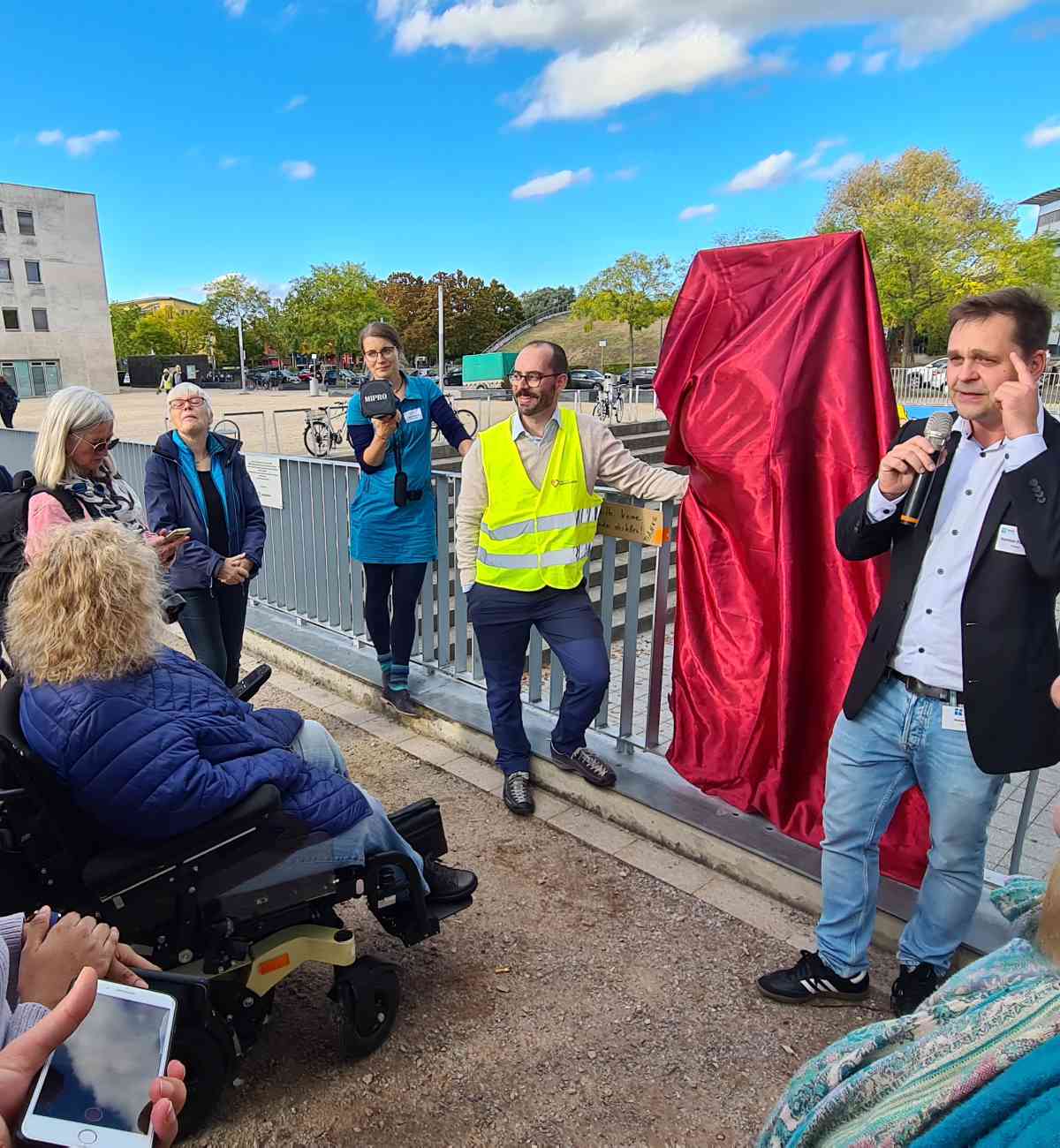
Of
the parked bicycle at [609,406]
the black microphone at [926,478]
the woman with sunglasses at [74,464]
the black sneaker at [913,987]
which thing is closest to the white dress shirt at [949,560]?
the black microphone at [926,478]

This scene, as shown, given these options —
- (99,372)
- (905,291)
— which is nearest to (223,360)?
(99,372)

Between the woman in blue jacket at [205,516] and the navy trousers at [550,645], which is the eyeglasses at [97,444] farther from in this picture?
the navy trousers at [550,645]

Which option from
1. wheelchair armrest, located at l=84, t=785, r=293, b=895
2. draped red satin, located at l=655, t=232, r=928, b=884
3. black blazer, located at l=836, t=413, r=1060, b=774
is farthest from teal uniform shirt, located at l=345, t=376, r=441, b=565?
black blazer, located at l=836, t=413, r=1060, b=774

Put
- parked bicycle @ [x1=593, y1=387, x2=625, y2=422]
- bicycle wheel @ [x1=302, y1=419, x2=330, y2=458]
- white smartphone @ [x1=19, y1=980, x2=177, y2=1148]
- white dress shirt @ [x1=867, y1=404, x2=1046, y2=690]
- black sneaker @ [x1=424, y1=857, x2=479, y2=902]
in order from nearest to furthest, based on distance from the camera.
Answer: white smartphone @ [x1=19, y1=980, x2=177, y2=1148]
white dress shirt @ [x1=867, y1=404, x2=1046, y2=690]
black sneaker @ [x1=424, y1=857, x2=479, y2=902]
bicycle wheel @ [x1=302, y1=419, x2=330, y2=458]
parked bicycle @ [x1=593, y1=387, x2=625, y2=422]

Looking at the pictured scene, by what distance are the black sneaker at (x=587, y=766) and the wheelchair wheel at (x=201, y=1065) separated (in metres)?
1.75

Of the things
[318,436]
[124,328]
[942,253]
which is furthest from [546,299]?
[318,436]

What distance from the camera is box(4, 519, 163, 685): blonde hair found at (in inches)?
77.9

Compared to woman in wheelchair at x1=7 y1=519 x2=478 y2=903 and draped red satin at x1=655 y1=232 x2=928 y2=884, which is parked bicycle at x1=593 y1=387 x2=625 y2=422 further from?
woman in wheelchair at x1=7 y1=519 x2=478 y2=903

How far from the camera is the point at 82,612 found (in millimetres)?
1992

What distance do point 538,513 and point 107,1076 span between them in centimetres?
233

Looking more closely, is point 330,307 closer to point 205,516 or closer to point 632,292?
point 632,292

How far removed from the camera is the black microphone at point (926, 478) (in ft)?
6.48

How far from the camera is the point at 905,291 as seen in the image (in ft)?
105

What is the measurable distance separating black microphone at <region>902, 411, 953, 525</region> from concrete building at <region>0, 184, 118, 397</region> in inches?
2180
